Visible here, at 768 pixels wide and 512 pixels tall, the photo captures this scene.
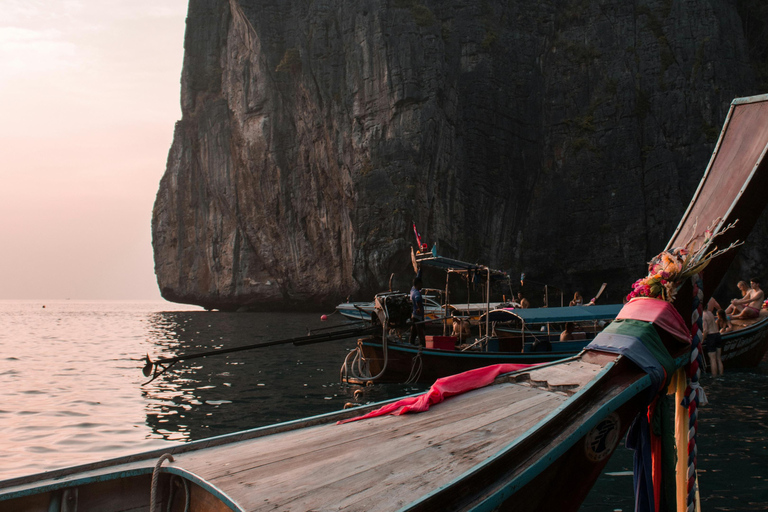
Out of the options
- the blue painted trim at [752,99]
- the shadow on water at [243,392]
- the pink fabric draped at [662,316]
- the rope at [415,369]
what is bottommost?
the shadow on water at [243,392]

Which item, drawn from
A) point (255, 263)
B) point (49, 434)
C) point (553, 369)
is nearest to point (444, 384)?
point (553, 369)

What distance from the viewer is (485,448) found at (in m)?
3.18

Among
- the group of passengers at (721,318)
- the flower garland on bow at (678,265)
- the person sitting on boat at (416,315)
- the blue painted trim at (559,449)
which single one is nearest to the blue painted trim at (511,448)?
the blue painted trim at (559,449)

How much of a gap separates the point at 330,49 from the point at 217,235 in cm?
2326

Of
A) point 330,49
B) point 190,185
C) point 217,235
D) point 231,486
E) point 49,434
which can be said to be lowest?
point 49,434

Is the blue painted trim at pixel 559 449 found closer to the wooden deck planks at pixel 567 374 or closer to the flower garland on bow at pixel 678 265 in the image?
the wooden deck planks at pixel 567 374

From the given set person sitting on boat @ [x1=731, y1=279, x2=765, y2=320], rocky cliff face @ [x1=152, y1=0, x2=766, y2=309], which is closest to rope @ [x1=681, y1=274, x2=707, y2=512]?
person sitting on boat @ [x1=731, y1=279, x2=765, y2=320]

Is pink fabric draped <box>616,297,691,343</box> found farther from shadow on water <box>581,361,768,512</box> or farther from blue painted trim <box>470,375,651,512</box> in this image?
shadow on water <box>581,361,768,512</box>

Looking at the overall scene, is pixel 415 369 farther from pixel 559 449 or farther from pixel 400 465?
pixel 559 449

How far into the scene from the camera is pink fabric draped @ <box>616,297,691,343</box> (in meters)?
3.53

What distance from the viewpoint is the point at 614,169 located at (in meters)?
42.6

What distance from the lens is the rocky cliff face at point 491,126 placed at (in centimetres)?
4128

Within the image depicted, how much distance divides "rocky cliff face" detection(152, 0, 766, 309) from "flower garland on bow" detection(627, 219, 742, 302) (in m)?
36.7

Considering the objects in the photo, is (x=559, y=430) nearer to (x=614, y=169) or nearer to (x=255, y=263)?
(x=614, y=169)
